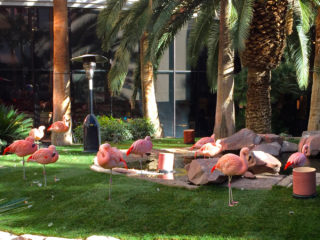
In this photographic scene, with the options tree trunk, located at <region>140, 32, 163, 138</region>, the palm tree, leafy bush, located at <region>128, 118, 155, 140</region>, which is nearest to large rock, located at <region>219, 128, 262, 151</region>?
the palm tree

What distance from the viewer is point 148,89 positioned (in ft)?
51.0

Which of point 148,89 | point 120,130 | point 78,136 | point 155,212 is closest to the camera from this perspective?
point 155,212

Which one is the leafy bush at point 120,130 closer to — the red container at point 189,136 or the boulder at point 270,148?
the red container at point 189,136

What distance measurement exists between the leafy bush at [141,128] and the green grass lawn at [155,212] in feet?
26.1

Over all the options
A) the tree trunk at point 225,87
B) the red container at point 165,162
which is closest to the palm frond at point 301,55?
the tree trunk at point 225,87

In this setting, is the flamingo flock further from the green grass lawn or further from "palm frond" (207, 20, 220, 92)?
"palm frond" (207, 20, 220, 92)

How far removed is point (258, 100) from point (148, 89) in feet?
16.2

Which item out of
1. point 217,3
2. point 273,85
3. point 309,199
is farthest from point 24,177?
point 273,85

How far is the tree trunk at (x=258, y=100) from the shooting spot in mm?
11797

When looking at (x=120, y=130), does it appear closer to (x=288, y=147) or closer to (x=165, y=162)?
(x=288, y=147)

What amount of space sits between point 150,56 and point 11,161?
467 cm

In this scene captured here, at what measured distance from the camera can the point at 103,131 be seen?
13.9 m

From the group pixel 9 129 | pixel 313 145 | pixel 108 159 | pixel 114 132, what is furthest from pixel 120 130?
pixel 108 159

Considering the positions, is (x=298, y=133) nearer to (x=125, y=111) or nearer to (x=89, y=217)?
(x=125, y=111)
